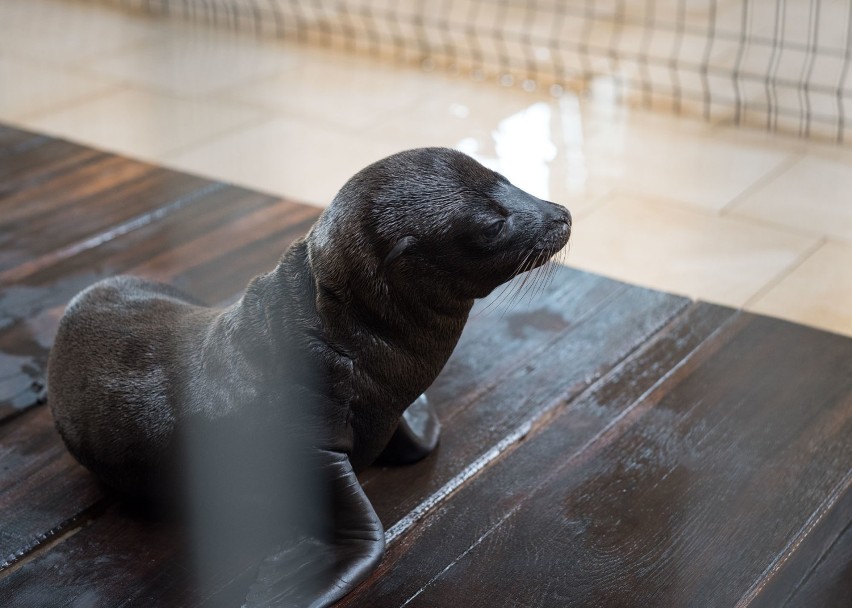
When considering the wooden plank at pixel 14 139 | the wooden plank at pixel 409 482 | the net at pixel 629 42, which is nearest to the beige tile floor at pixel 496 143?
the net at pixel 629 42

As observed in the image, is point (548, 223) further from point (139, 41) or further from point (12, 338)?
point (139, 41)

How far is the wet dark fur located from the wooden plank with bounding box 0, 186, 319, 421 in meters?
0.57

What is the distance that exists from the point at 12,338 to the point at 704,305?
1.58 metres

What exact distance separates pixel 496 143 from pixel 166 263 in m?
1.62

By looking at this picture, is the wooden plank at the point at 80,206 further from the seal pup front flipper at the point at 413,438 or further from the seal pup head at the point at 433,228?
the seal pup head at the point at 433,228

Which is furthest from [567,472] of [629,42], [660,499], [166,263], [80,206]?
[629,42]

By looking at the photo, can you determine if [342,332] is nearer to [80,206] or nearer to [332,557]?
[332,557]

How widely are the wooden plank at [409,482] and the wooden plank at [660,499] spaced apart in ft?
0.24

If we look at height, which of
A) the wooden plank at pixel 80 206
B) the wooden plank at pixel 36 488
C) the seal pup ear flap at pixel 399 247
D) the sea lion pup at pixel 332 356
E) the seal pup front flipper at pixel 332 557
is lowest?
the wooden plank at pixel 36 488

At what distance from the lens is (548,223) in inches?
69.1

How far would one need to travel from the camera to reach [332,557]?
6.01ft

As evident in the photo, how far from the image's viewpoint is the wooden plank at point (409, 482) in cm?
184

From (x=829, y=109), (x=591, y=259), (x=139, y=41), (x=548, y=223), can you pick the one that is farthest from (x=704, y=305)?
(x=139, y=41)

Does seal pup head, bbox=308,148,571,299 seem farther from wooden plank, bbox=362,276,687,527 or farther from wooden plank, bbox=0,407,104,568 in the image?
wooden plank, bbox=0,407,104,568
